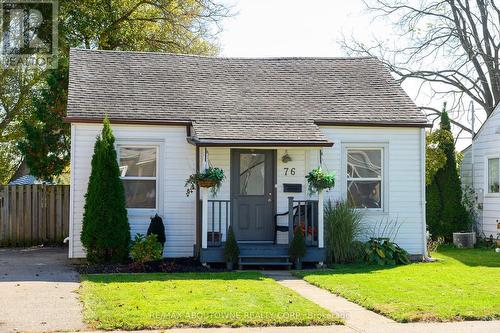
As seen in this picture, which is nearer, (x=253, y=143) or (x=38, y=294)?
(x=38, y=294)

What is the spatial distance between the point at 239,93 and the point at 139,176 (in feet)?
10.7

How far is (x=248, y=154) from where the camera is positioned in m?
16.6

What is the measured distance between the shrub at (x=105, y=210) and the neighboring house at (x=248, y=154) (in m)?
0.96

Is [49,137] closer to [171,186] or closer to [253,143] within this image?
[171,186]

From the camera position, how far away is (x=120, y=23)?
29.7 m

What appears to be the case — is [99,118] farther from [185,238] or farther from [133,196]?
[185,238]

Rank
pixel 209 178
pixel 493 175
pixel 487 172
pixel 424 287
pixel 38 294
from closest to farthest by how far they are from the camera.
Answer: pixel 38 294 → pixel 424 287 → pixel 209 178 → pixel 493 175 → pixel 487 172

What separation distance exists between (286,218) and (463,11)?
17.7 m

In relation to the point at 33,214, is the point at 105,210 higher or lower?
higher

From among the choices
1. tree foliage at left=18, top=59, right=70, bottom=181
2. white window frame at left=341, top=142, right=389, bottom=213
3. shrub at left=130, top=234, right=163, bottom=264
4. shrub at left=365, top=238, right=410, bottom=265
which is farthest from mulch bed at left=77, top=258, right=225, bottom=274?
tree foliage at left=18, top=59, right=70, bottom=181

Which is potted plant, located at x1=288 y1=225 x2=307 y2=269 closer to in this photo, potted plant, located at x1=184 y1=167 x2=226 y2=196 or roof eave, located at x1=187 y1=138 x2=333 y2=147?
roof eave, located at x1=187 y1=138 x2=333 y2=147

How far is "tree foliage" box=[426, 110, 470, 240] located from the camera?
21156mm

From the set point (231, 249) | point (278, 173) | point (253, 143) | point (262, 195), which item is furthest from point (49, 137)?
point (231, 249)

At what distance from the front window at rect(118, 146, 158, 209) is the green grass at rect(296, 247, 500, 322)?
413 cm
